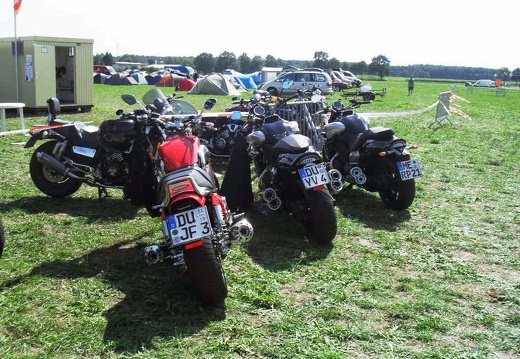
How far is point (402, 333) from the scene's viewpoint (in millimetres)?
3398

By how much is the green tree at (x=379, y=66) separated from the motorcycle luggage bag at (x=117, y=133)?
69290 mm

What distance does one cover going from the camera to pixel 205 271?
3484 mm

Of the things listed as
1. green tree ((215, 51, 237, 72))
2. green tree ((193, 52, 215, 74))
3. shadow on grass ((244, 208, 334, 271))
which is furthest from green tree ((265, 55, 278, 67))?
shadow on grass ((244, 208, 334, 271))

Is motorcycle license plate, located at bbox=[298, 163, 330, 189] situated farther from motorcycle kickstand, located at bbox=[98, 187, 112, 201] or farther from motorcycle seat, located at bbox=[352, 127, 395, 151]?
motorcycle kickstand, located at bbox=[98, 187, 112, 201]

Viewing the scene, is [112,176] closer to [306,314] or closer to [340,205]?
[340,205]

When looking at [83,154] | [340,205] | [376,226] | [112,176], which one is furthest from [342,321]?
[83,154]

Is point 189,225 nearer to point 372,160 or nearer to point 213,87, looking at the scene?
point 372,160

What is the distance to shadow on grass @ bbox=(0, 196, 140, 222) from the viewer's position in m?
5.93

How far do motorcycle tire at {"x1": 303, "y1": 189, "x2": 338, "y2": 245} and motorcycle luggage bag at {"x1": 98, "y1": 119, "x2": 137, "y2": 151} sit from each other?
207 centimetres

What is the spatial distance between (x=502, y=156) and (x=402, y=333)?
802cm

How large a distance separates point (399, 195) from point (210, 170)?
2.78 meters

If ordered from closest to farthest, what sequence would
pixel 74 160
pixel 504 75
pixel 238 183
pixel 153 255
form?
pixel 153 255, pixel 238 183, pixel 74 160, pixel 504 75

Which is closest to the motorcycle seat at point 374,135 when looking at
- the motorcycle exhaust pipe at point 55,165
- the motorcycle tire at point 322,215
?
the motorcycle tire at point 322,215

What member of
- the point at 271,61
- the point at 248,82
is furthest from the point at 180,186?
the point at 271,61
